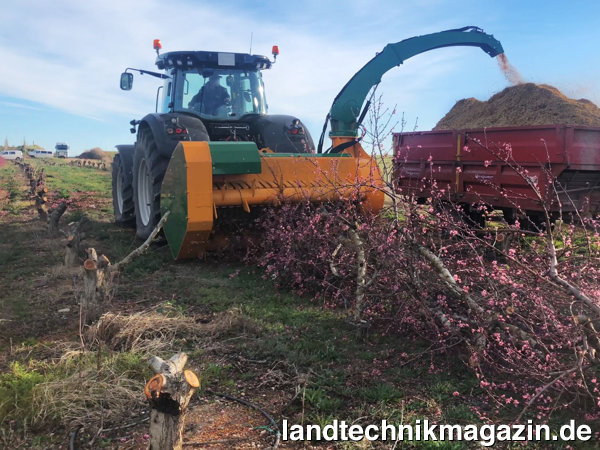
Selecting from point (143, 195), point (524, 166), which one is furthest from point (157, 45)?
point (524, 166)

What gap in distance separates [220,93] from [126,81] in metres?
1.61

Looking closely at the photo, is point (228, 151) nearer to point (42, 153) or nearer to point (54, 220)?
point (54, 220)

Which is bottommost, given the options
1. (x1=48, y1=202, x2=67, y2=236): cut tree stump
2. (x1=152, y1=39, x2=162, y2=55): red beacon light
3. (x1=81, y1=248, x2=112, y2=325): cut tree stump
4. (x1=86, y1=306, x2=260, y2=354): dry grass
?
(x1=86, y1=306, x2=260, y2=354): dry grass

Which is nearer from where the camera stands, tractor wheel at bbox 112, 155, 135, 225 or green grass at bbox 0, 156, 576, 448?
green grass at bbox 0, 156, 576, 448

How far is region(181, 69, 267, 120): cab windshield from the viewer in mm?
7512

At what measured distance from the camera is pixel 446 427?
111 inches

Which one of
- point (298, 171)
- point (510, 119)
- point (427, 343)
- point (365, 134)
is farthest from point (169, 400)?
point (510, 119)

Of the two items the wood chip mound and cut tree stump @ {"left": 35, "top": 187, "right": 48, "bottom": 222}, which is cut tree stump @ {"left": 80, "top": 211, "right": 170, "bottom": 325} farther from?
the wood chip mound

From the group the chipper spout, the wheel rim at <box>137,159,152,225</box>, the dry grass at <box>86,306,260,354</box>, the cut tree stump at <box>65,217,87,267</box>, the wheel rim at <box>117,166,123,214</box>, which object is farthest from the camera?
the wheel rim at <box>117,166,123,214</box>

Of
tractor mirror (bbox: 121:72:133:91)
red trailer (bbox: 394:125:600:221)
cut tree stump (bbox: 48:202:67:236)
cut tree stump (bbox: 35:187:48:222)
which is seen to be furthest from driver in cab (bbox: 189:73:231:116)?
cut tree stump (bbox: 35:187:48:222)

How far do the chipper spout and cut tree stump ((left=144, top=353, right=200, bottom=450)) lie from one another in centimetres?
308

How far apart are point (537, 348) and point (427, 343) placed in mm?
799

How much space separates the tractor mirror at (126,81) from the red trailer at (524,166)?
4363 millimetres

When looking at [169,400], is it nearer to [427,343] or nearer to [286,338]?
[286,338]
